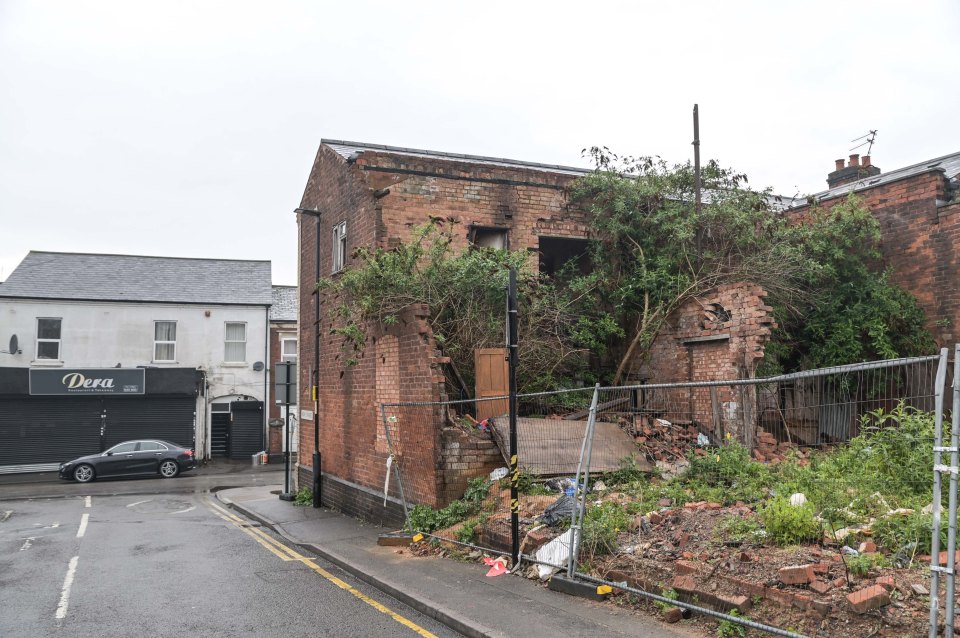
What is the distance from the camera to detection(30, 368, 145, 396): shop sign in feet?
96.5

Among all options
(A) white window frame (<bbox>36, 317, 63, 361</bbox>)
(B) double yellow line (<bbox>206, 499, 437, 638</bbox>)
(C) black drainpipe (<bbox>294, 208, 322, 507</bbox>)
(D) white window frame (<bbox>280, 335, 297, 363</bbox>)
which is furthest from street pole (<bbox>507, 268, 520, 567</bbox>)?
(A) white window frame (<bbox>36, 317, 63, 361</bbox>)

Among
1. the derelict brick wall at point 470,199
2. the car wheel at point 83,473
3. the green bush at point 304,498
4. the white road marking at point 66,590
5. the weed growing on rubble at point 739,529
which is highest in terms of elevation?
the derelict brick wall at point 470,199

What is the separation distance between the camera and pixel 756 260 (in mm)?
14273

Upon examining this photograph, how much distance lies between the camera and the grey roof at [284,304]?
110 feet

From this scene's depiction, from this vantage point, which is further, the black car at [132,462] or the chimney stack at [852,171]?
the black car at [132,462]

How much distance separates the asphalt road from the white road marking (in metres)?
0.01

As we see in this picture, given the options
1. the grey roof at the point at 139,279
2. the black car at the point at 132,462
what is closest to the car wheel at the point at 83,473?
the black car at the point at 132,462

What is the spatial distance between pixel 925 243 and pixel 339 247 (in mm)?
12103

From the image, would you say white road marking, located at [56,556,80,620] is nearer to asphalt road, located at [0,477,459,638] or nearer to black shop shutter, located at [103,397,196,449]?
asphalt road, located at [0,477,459,638]

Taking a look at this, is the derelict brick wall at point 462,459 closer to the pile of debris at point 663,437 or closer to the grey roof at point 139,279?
the pile of debris at point 663,437

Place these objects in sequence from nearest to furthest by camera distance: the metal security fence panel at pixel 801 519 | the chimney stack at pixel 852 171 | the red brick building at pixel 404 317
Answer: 1. the metal security fence panel at pixel 801 519
2. the red brick building at pixel 404 317
3. the chimney stack at pixel 852 171

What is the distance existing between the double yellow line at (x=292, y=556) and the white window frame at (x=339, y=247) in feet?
19.2

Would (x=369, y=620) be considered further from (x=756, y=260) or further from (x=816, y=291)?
(x=816, y=291)

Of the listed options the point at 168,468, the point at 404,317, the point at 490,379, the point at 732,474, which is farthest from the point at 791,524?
the point at 168,468
